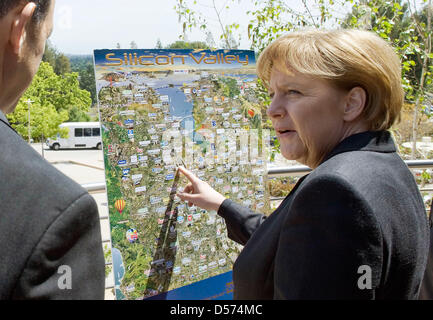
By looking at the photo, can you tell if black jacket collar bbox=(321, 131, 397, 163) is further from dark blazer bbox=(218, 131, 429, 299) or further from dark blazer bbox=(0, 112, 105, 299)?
dark blazer bbox=(0, 112, 105, 299)

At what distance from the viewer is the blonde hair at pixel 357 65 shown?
1.24 meters

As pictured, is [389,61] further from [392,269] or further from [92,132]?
[92,132]

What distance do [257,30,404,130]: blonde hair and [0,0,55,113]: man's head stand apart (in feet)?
2.50

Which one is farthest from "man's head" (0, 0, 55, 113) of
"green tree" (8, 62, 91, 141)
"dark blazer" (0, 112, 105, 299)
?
"green tree" (8, 62, 91, 141)

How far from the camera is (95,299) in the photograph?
0.86 meters

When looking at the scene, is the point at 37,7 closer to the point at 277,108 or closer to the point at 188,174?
the point at 277,108

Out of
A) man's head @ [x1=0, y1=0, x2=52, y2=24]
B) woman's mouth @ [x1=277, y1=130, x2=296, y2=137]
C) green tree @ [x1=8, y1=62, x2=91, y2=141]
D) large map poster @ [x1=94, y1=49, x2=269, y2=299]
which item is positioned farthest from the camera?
green tree @ [x1=8, y1=62, x2=91, y2=141]

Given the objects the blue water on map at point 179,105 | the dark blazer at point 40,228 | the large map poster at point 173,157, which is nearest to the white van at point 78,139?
the large map poster at point 173,157

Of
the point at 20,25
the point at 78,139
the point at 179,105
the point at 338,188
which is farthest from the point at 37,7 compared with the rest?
the point at 78,139

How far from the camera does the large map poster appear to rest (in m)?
1.85

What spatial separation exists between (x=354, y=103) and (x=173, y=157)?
1.00 m

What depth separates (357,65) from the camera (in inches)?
48.5
